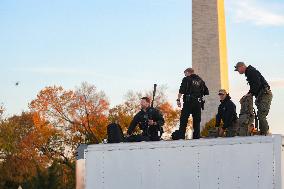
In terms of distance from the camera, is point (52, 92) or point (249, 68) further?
point (52, 92)

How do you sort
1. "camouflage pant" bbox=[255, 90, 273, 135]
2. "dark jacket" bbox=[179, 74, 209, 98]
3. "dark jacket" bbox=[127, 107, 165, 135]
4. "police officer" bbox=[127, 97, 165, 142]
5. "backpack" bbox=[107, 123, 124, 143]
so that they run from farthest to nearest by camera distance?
"dark jacket" bbox=[127, 107, 165, 135]
"police officer" bbox=[127, 97, 165, 142]
"dark jacket" bbox=[179, 74, 209, 98]
"backpack" bbox=[107, 123, 124, 143]
"camouflage pant" bbox=[255, 90, 273, 135]

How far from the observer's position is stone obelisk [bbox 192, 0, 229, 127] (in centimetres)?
5534

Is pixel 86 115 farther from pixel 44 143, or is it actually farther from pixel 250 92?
pixel 250 92

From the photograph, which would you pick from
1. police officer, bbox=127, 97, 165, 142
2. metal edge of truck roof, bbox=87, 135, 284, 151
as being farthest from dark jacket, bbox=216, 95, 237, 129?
metal edge of truck roof, bbox=87, 135, 284, 151

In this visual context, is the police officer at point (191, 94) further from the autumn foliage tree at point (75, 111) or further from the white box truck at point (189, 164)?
the autumn foliage tree at point (75, 111)

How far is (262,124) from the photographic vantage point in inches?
436

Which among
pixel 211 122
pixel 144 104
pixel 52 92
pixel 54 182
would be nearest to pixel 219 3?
pixel 211 122

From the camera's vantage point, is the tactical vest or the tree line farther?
the tree line

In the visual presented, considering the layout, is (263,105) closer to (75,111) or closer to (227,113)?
(227,113)

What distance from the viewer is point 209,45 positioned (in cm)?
5575

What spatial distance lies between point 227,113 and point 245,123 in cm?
75

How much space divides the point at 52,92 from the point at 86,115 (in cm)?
429

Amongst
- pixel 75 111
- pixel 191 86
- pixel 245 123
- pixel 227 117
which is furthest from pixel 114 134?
pixel 75 111

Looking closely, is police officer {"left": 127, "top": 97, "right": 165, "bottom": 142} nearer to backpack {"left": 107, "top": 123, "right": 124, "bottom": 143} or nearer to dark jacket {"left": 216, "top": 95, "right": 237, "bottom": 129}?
backpack {"left": 107, "top": 123, "right": 124, "bottom": 143}
